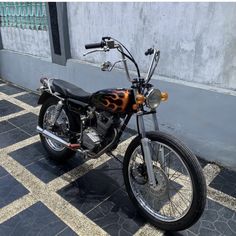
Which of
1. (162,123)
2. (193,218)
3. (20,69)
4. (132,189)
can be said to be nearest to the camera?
(193,218)

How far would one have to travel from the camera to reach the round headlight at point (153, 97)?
6.76 ft

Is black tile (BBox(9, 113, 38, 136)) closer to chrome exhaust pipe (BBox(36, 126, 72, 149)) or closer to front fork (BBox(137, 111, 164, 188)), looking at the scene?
chrome exhaust pipe (BBox(36, 126, 72, 149))

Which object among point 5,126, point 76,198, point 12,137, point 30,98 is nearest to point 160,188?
point 76,198

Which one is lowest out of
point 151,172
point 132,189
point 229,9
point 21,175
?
point 21,175

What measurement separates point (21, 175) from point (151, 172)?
1507 mm

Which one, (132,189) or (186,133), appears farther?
(186,133)

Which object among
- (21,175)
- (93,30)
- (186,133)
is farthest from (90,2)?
(21,175)

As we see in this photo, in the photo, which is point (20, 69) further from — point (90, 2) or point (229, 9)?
point (229, 9)

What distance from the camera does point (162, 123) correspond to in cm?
354

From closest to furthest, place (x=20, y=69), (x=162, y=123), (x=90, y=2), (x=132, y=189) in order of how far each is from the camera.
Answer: (x=132, y=189)
(x=162, y=123)
(x=90, y=2)
(x=20, y=69)

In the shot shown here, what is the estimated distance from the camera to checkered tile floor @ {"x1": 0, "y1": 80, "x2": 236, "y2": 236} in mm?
2293

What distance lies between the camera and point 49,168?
310cm

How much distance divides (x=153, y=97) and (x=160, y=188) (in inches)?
28.0

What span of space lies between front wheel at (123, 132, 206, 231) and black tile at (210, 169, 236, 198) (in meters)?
0.31
